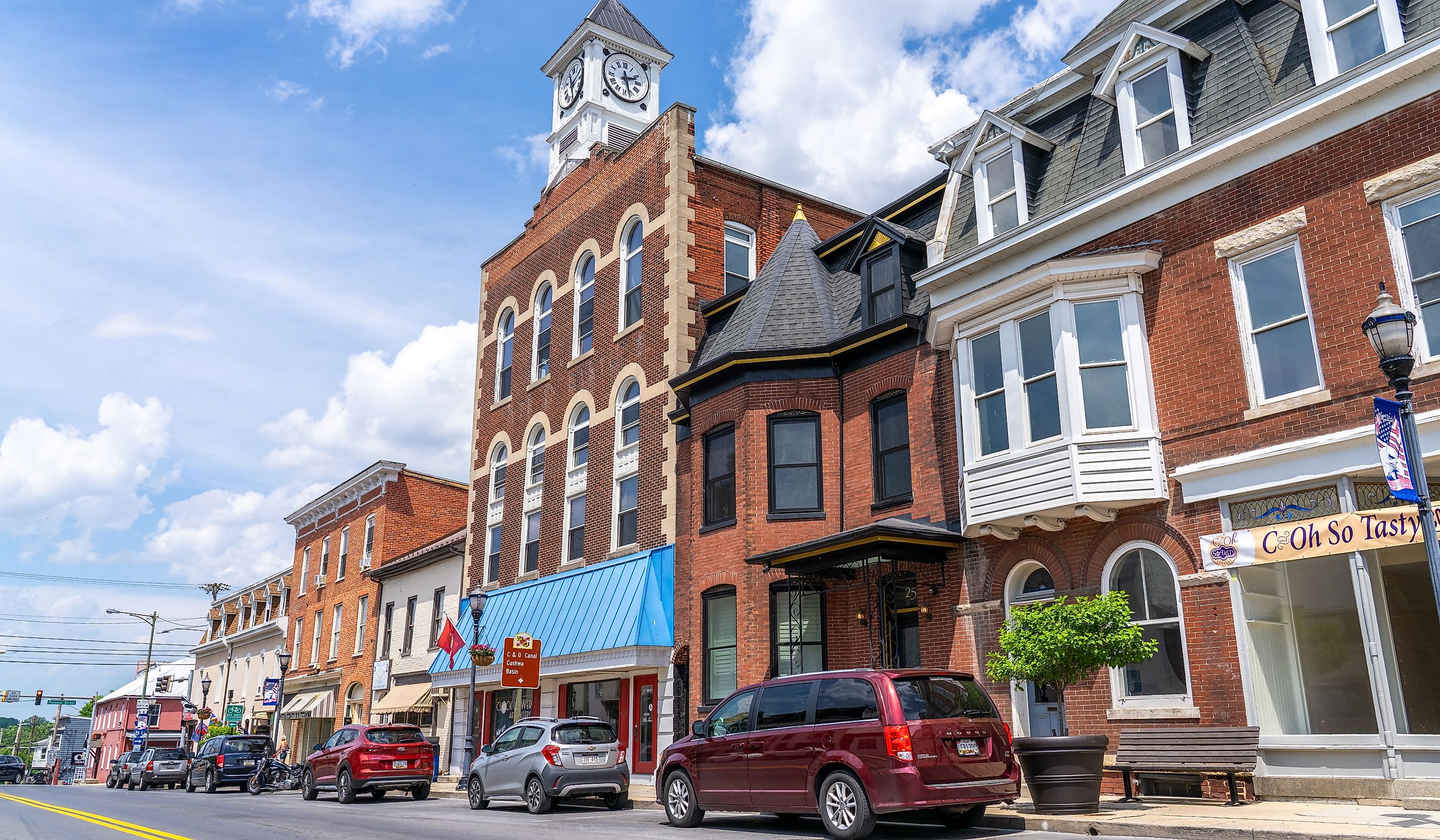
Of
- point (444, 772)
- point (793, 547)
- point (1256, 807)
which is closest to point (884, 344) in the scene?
point (793, 547)

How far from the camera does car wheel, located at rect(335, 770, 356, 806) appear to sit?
21.2 m

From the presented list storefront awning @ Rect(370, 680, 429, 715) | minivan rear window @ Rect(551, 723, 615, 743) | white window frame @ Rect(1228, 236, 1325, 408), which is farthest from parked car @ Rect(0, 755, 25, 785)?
white window frame @ Rect(1228, 236, 1325, 408)

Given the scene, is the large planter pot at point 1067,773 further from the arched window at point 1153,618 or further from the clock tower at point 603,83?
the clock tower at point 603,83

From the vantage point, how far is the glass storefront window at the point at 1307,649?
12.3 metres

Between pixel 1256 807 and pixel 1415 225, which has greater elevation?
pixel 1415 225

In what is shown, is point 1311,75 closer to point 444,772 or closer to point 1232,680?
point 1232,680

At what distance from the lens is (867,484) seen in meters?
19.2

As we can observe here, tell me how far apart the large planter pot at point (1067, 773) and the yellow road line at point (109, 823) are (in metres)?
10.4

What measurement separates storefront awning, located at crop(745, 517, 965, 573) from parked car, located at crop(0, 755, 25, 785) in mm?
59729

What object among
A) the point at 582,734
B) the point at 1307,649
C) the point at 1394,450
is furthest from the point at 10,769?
the point at 1394,450

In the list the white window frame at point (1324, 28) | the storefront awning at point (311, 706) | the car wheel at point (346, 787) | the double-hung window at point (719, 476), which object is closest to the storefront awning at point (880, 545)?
the double-hung window at point (719, 476)

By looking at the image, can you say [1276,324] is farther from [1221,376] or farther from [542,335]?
[542,335]

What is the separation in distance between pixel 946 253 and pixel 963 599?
240 inches

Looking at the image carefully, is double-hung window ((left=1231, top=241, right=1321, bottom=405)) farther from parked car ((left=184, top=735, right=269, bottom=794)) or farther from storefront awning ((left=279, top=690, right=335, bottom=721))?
storefront awning ((left=279, top=690, right=335, bottom=721))
